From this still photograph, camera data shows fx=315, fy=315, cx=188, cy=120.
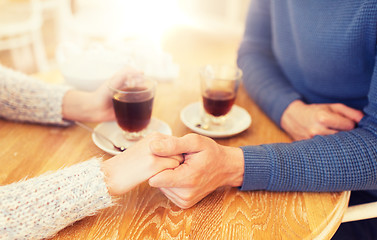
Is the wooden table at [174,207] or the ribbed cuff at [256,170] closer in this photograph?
the wooden table at [174,207]

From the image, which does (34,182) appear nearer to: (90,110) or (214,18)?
(90,110)

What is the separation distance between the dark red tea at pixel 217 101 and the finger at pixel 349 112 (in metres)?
0.34

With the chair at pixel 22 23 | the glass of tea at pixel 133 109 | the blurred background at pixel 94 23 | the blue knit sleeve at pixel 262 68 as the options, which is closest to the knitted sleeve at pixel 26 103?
the glass of tea at pixel 133 109

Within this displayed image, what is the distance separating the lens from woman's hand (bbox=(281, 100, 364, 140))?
0.98m

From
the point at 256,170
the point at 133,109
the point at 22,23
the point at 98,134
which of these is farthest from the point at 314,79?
the point at 22,23

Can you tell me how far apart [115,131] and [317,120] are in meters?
0.64

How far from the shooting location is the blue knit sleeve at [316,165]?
78 cm

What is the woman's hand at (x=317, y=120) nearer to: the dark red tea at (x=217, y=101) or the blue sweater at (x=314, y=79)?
the blue sweater at (x=314, y=79)

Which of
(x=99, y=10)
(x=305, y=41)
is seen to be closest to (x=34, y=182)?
(x=305, y=41)

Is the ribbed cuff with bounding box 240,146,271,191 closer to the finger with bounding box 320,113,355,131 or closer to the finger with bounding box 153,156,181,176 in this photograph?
the finger with bounding box 153,156,181,176

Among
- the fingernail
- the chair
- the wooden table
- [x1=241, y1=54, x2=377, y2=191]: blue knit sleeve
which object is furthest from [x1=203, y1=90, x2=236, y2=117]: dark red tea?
the chair

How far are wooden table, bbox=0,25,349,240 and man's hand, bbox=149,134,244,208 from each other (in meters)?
0.03

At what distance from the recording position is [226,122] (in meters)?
1.09

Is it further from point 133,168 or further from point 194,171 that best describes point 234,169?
point 133,168
